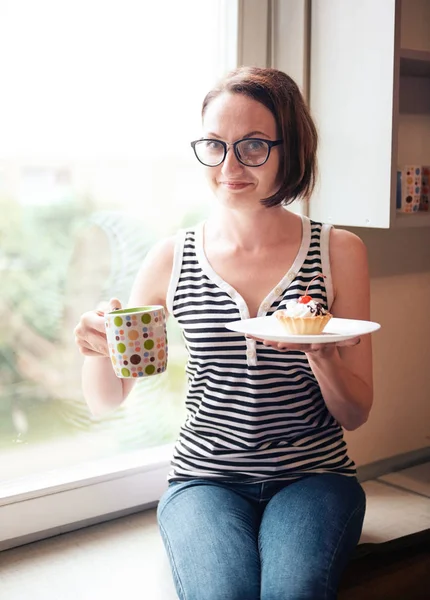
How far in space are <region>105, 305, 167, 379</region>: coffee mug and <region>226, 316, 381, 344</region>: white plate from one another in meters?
0.13

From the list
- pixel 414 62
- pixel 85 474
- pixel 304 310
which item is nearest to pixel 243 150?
pixel 304 310

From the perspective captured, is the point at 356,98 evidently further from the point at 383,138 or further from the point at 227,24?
the point at 227,24

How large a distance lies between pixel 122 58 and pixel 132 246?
41 centimetres

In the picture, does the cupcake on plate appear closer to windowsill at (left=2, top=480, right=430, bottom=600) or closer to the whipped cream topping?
the whipped cream topping

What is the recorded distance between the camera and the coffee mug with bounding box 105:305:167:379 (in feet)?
4.07

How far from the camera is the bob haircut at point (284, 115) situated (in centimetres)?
149

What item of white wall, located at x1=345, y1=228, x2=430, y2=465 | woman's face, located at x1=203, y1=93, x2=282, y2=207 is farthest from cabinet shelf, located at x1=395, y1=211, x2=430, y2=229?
woman's face, located at x1=203, y1=93, x2=282, y2=207

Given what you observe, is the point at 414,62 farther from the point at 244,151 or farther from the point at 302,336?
the point at 302,336

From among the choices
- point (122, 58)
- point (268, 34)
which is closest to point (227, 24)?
point (268, 34)

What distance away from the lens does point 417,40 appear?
2053 mm

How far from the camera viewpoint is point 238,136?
4.86 ft

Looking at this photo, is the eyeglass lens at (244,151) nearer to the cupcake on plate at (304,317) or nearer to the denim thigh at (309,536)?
the cupcake on plate at (304,317)

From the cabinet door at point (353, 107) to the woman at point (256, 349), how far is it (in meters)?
0.23

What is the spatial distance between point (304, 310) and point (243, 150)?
1.08 ft
